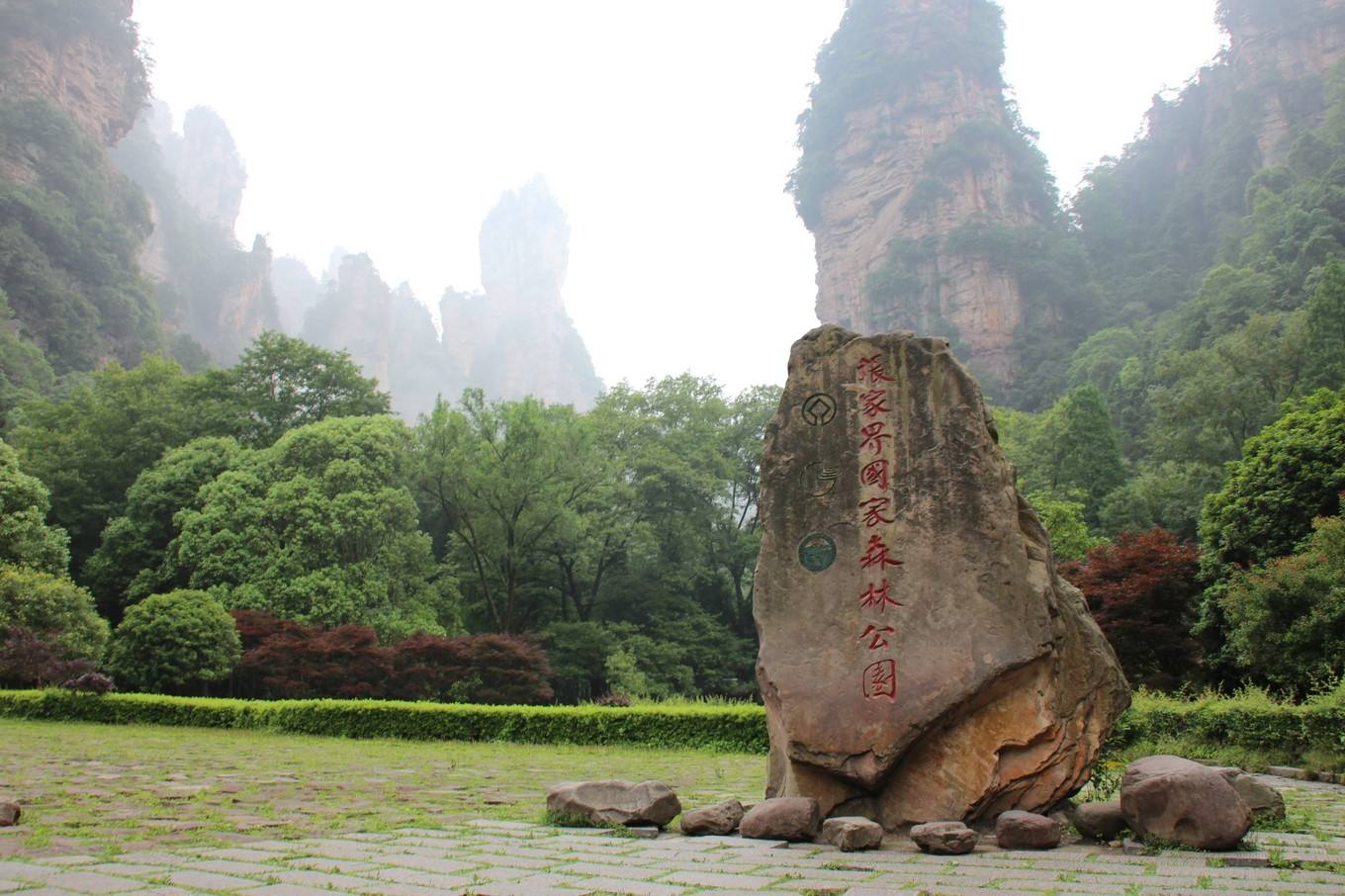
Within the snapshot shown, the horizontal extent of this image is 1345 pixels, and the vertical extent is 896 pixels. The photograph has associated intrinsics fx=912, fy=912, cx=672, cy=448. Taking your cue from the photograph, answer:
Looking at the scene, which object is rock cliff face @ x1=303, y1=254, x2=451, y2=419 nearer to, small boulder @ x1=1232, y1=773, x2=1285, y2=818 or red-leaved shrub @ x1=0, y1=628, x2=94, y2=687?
red-leaved shrub @ x1=0, y1=628, x2=94, y2=687

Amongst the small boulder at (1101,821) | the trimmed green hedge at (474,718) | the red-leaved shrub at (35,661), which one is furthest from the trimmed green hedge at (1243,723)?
the red-leaved shrub at (35,661)

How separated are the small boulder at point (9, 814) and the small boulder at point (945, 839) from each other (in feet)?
15.9

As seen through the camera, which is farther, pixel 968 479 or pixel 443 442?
pixel 443 442

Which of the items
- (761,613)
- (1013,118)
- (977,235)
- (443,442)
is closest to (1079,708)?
(761,613)

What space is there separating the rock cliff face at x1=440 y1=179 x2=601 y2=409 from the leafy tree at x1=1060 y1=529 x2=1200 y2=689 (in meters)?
82.5

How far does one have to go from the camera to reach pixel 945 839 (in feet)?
15.4

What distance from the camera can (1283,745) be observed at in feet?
32.8

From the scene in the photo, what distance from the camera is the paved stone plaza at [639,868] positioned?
3541 millimetres

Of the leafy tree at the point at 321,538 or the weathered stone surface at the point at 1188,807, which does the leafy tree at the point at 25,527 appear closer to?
the leafy tree at the point at 321,538

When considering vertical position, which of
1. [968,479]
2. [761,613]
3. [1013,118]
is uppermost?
[1013,118]

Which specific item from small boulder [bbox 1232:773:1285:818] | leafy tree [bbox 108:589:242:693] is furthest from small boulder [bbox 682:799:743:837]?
leafy tree [bbox 108:589:242:693]

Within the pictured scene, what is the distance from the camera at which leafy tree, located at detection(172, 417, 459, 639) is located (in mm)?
21422

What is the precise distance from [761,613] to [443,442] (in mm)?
20886

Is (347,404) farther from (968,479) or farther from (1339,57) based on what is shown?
(1339,57)
